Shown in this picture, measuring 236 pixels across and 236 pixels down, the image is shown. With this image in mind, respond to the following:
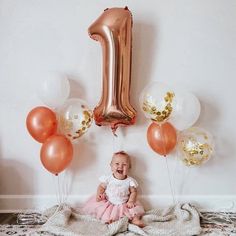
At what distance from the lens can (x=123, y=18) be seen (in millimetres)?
2125

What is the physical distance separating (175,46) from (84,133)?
31.1 inches

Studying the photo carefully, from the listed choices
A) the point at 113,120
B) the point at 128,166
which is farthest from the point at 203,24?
the point at 128,166

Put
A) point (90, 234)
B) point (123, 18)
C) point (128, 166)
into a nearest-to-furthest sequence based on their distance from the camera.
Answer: point (90, 234)
point (123, 18)
point (128, 166)

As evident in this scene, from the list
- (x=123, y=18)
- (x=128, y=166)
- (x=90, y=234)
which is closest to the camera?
(x=90, y=234)

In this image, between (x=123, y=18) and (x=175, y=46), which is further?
(x=175, y=46)

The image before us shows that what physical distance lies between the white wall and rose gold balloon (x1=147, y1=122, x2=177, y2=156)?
0.51ft

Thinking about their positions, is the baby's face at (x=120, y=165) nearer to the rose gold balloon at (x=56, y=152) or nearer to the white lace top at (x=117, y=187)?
the white lace top at (x=117, y=187)

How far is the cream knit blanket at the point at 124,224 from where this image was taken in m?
2.01

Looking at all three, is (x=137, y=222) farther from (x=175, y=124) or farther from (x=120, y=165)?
(x=175, y=124)

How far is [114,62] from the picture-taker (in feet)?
7.04

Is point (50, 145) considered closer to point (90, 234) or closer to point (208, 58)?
point (90, 234)

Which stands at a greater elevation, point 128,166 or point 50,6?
point 50,6

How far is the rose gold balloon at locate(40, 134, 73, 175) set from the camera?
2107mm

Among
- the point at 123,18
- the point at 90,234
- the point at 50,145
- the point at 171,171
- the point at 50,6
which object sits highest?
the point at 50,6
